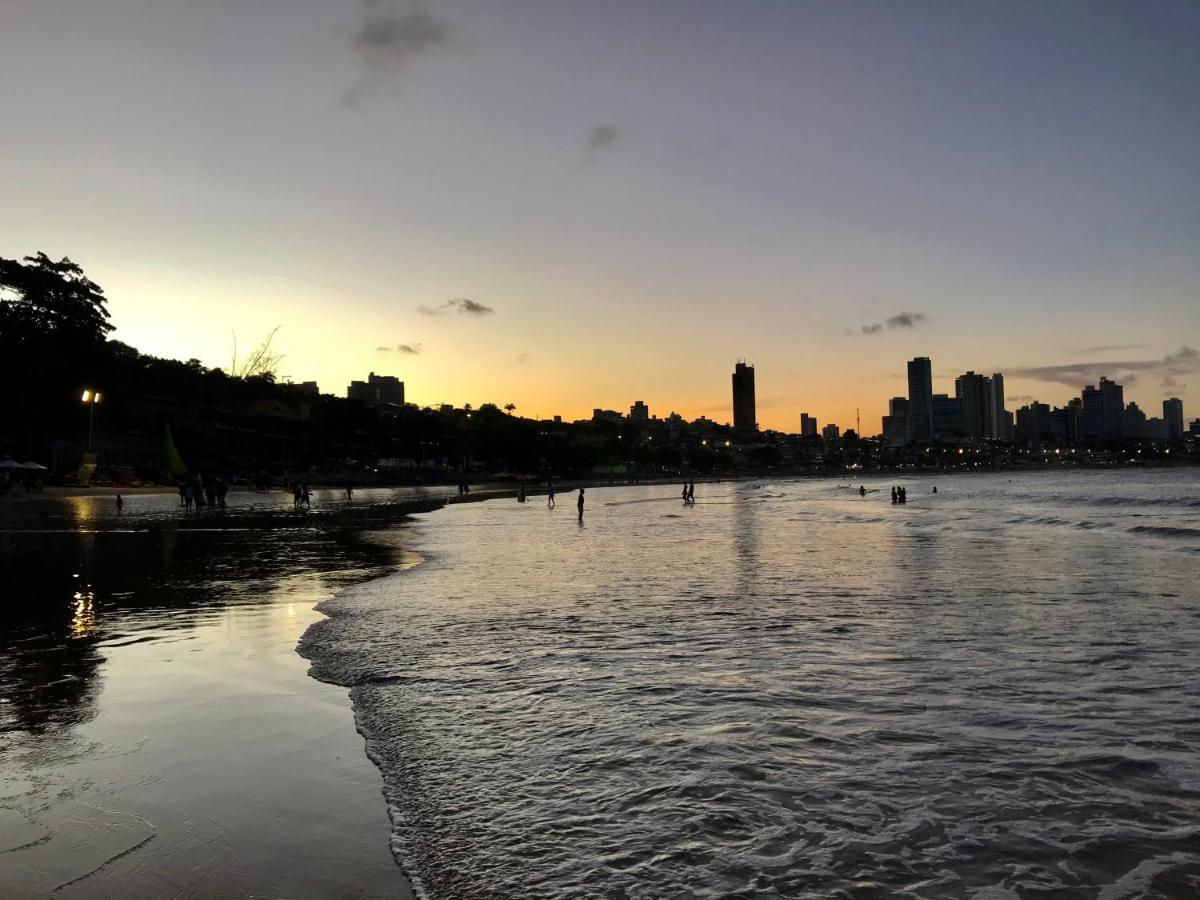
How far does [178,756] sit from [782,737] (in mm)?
4982

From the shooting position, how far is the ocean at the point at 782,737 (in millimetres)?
4379

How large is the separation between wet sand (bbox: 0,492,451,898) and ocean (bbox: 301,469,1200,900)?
0.42 m

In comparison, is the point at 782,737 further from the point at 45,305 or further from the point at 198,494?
the point at 45,305

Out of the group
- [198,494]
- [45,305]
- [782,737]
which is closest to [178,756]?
[782,737]

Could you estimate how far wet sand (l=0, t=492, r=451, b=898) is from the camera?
4281 millimetres

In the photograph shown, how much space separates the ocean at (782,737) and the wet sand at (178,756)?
42 cm

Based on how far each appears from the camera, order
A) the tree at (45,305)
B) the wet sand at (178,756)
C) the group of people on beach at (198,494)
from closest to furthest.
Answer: the wet sand at (178,756) < the group of people on beach at (198,494) < the tree at (45,305)

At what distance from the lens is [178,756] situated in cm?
621

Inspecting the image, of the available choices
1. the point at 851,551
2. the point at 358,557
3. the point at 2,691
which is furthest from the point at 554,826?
the point at 851,551

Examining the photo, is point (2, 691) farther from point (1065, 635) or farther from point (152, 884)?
point (1065, 635)

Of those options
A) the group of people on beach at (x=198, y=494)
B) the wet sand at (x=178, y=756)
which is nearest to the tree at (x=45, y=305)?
the group of people on beach at (x=198, y=494)

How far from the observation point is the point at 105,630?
38.1 feet

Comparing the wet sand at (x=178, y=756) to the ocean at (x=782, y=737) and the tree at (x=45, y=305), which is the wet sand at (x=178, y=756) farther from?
the tree at (x=45, y=305)

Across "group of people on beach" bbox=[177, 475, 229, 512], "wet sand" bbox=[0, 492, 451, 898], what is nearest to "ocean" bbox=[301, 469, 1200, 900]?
"wet sand" bbox=[0, 492, 451, 898]
